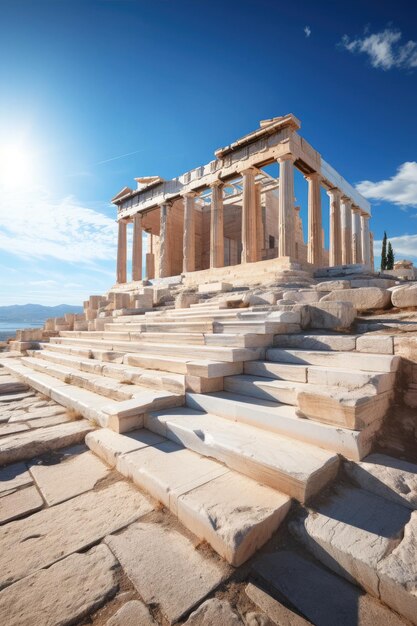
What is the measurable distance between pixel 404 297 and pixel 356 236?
16649 millimetres

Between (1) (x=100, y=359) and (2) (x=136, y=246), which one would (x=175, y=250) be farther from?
(1) (x=100, y=359)

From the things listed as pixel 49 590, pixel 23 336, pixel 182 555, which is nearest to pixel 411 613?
pixel 182 555

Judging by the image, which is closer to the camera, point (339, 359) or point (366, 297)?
point (339, 359)

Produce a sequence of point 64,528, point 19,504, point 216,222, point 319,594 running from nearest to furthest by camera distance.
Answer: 1. point 319,594
2. point 64,528
3. point 19,504
4. point 216,222

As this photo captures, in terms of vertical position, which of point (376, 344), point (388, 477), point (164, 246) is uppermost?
point (164, 246)

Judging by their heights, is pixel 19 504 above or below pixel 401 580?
below

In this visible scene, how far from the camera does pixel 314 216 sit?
1484 cm

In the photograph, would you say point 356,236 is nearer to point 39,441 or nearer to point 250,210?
point 250,210

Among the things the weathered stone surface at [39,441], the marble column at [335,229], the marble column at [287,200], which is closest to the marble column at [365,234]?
the marble column at [335,229]

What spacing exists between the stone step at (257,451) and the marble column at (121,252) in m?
19.2

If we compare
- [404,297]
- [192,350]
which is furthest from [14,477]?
[404,297]

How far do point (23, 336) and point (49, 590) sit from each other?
32.5 feet

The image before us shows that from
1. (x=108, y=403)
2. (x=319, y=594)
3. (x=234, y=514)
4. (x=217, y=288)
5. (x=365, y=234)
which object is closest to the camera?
(x=319, y=594)

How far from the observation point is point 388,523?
1588 mm
